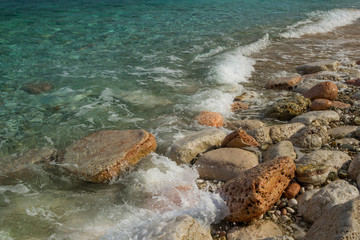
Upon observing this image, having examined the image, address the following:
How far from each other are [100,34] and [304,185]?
1060 centimetres

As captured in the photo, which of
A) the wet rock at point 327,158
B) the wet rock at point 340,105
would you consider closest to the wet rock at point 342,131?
the wet rock at point 327,158

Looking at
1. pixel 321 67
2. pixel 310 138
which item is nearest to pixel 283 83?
pixel 321 67

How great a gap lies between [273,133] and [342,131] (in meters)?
1.07

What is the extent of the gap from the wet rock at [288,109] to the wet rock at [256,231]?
288cm

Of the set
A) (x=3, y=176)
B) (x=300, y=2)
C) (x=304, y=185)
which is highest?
(x=300, y=2)

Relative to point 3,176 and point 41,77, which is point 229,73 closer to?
point 41,77

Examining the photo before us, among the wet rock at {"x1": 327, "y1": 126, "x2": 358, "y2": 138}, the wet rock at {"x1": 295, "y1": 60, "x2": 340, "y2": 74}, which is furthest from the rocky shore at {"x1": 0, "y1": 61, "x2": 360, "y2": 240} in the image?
the wet rock at {"x1": 295, "y1": 60, "x2": 340, "y2": 74}

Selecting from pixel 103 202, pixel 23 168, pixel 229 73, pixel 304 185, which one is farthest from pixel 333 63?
pixel 23 168

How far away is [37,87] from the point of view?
710 centimetres

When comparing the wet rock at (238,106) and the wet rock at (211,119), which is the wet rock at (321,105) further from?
the wet rock at (211,119)

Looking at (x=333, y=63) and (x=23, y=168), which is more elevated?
(x=333, y=63)

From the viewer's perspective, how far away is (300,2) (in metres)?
22.4

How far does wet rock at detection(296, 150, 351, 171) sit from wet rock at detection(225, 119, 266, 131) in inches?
52.8

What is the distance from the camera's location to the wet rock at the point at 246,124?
519 cm
